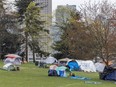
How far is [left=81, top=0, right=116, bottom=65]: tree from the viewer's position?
101 feet

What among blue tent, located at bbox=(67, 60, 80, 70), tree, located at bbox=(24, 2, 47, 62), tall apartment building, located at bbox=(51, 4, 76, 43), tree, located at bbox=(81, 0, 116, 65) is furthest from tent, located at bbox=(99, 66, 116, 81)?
tall apartment building, located at bbox=(51, 4, 76, 43)

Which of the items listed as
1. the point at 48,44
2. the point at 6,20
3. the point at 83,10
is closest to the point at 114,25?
the point at 83,10

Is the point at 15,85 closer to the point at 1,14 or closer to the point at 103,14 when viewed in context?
the point at 103,14

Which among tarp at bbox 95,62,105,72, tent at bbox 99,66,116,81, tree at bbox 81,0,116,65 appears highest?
tree at bbox 81,0,116,65

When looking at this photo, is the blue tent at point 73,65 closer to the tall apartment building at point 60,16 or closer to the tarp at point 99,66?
the tarp at point 99,66

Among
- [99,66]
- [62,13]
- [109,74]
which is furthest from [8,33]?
[109,74]

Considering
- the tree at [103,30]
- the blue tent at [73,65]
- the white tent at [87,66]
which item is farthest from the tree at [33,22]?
the tree at [103,30]

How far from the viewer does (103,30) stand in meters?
31.6

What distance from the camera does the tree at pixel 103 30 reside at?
3068 centimetres

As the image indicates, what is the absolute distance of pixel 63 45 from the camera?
231 ft

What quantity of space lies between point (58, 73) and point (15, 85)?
1108 centimetres

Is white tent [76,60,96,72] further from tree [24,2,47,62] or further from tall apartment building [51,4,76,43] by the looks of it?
tall apartment building [51,4,76,43]

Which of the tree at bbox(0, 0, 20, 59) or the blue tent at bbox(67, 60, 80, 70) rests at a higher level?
the tree at bbox(0, 0, 20, 59)

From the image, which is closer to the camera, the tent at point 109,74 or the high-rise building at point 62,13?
the tent at point 109,74
